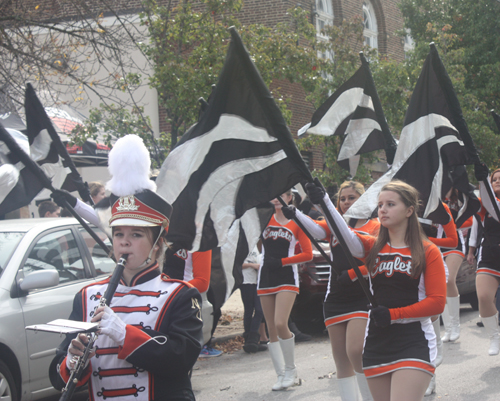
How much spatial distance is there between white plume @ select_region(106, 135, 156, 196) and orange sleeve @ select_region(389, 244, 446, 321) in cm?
183

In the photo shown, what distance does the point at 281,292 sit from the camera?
640cm

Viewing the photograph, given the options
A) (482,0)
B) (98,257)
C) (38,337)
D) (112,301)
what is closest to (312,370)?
(98,257)

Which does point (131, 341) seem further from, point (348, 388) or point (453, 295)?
point (453, 295)

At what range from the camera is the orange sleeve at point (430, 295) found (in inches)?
147

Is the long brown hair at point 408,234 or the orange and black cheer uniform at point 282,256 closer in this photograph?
the long brown hair at point 408,234

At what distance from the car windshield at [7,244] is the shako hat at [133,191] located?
9.46 feet

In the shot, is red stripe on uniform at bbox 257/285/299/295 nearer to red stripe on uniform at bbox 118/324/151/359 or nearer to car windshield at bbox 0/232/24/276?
car windshield at bbox 0/232/24/276

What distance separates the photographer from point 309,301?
8.82 m

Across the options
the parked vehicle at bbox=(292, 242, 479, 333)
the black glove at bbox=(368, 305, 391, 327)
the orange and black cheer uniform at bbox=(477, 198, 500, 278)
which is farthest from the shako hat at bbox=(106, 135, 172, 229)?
the parked vehicle at bbox=(292, 242, 479, 333)

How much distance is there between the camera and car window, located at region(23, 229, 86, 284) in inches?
218

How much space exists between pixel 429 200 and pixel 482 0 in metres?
18.7

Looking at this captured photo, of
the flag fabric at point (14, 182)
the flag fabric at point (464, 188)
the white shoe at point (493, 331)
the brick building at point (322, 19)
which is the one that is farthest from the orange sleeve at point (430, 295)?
the brick building at point (322, 19)

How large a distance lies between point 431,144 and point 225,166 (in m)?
2.22

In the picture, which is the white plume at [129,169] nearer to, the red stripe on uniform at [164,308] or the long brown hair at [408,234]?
the red stripe on uniform at [164,308]
